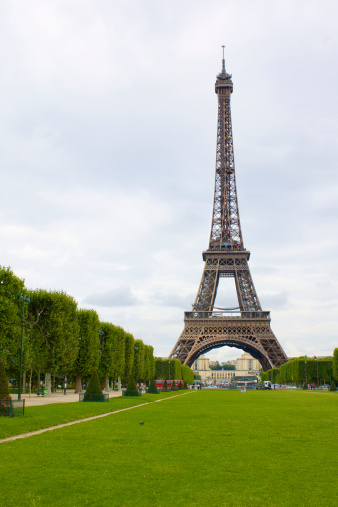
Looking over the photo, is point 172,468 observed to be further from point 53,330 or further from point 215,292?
point 215,292

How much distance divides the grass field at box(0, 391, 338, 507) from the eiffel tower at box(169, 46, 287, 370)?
272 feet

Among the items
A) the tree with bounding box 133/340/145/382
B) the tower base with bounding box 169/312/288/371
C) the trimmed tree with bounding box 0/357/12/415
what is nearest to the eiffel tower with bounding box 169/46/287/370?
the tower base with bounding box 169/312/288/371

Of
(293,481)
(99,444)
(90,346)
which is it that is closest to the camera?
(293,481)

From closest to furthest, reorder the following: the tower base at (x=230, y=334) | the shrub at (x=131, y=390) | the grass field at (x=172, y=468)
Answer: the grass field at (x=172, y=468) < the shrub at (x=131, y=390) < the tower base at (x=230, y=334)

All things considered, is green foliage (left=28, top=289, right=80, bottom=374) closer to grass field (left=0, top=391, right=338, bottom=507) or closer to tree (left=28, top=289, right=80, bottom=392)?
tree (left=28, top=289, right=80, bottom=392)

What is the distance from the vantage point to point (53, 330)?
51.2 meters

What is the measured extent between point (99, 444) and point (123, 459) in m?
2.79

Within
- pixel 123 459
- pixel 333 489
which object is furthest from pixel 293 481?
pixel 123 459

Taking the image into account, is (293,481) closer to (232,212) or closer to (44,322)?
(44,322)

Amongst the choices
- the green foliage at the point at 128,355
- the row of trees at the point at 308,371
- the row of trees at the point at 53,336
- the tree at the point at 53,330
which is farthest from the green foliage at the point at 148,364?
the tree at the point at 53,330

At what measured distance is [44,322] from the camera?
5253cm

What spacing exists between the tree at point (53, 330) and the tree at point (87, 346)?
11.7 ft

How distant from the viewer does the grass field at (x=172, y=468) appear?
9133mm

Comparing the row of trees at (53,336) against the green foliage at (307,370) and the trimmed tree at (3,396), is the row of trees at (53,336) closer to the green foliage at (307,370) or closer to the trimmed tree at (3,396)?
the trimmed tree at (3,396)
